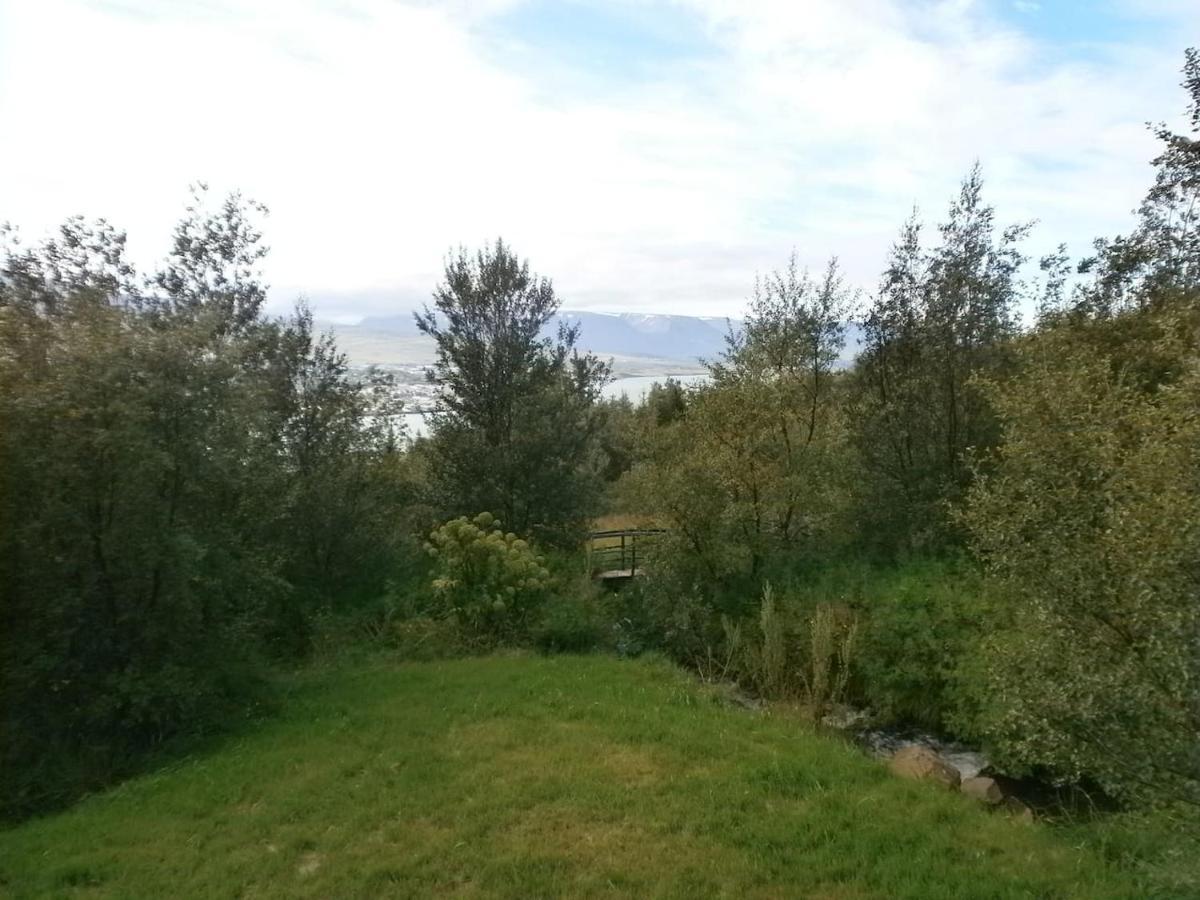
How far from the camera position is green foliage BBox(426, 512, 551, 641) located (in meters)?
11.6

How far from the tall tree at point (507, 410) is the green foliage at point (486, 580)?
3708 millimetres

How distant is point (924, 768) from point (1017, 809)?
800mm

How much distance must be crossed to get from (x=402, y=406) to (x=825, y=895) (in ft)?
40.2

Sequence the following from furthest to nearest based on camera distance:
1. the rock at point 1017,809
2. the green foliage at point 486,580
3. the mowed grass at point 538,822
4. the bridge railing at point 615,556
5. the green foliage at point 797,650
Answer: the bridge railing at point 615,556 < the green foliage at point 486,580 < the green foliage at point 797,650 < the rock at point 1017,809 < the mowed grass at point 538,822

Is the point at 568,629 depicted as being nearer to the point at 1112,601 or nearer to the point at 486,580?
the point at 486,580

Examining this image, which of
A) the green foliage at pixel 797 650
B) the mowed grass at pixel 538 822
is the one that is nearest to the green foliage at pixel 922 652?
the green foliage at pixel 797 650

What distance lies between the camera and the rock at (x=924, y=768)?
6.77 m

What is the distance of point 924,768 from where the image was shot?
694 cm

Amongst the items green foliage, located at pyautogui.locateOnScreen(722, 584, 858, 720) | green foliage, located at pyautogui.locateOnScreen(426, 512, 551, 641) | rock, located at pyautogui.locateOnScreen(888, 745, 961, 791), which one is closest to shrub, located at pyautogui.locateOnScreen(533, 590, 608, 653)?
green foliage, located at pyautogui.locateOnScreen(426, 512, 551, 641)

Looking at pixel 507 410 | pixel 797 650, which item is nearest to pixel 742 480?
pixel 797 650

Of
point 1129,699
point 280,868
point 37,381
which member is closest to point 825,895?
point 1129,699

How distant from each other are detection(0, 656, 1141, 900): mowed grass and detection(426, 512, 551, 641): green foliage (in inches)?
135

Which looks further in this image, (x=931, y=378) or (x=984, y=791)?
(x=931, y=378)

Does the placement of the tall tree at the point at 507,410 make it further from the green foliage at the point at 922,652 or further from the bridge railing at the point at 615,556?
the green foliage at the point at 922,652
